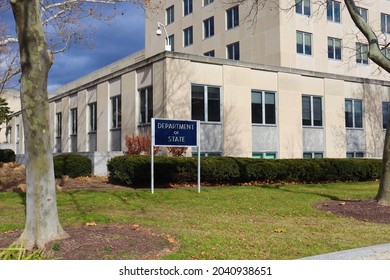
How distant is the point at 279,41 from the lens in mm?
33531

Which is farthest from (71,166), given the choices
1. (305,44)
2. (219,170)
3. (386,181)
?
(305,44)

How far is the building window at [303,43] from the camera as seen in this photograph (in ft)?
115

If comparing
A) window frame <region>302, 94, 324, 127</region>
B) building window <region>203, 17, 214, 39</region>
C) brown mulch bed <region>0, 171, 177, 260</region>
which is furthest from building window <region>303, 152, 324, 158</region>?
brown mulch bed <region>0, 171, 177, 260</region>

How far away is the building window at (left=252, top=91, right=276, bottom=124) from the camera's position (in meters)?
24.8

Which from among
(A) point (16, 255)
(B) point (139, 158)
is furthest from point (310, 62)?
(A) point (16, 255)

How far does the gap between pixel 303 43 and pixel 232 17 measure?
681 centimetres

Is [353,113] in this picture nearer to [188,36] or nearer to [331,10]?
[331,10]

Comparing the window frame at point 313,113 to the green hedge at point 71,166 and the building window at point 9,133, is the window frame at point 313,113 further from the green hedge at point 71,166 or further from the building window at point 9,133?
the building window at point 9,133

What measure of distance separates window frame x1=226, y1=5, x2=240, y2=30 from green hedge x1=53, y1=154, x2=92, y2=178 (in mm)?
22871

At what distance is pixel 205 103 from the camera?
23.0 m

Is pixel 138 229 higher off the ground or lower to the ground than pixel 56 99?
lower

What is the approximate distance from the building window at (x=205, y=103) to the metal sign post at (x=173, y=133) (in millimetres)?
7382

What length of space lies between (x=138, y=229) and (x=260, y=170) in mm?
9894

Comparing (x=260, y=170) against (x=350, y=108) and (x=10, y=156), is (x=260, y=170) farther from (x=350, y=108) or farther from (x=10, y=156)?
(x=10, y=156)
